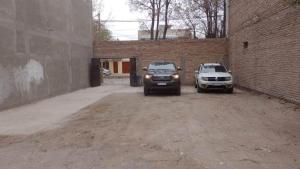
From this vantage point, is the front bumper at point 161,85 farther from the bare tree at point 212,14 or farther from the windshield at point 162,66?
the bare tree at point 212,14

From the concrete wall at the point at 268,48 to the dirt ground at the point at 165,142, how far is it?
8.26 feet

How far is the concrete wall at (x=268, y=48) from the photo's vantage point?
1314cm

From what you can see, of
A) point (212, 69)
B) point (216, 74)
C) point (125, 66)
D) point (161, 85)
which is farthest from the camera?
point (125, 66)

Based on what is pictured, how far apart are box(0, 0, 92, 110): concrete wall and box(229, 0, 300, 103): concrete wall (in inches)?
404

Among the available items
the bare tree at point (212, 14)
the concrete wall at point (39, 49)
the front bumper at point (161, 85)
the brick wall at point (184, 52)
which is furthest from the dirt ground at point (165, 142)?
the bare tree at point (212, 14)

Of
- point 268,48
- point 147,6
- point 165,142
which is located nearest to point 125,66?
point 147,6

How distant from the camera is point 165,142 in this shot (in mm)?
7242

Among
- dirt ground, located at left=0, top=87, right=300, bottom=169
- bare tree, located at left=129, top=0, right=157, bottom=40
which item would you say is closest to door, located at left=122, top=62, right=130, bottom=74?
bare tree, located at left=129, top=0, right=157, bottom=40

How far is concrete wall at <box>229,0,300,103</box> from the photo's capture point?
13141mm

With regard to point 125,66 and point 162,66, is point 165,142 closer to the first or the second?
point 162,66

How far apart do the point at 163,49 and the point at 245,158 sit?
20.8 meters

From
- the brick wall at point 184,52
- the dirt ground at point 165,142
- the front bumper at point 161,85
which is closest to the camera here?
the dirt ground at point 165,142

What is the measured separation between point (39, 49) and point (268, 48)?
1036 centimetres

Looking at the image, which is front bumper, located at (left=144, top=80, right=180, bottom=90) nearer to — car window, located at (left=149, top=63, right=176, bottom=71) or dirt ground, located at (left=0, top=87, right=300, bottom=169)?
car window, located at (left=149, top=63, right=176, bottom=71)
